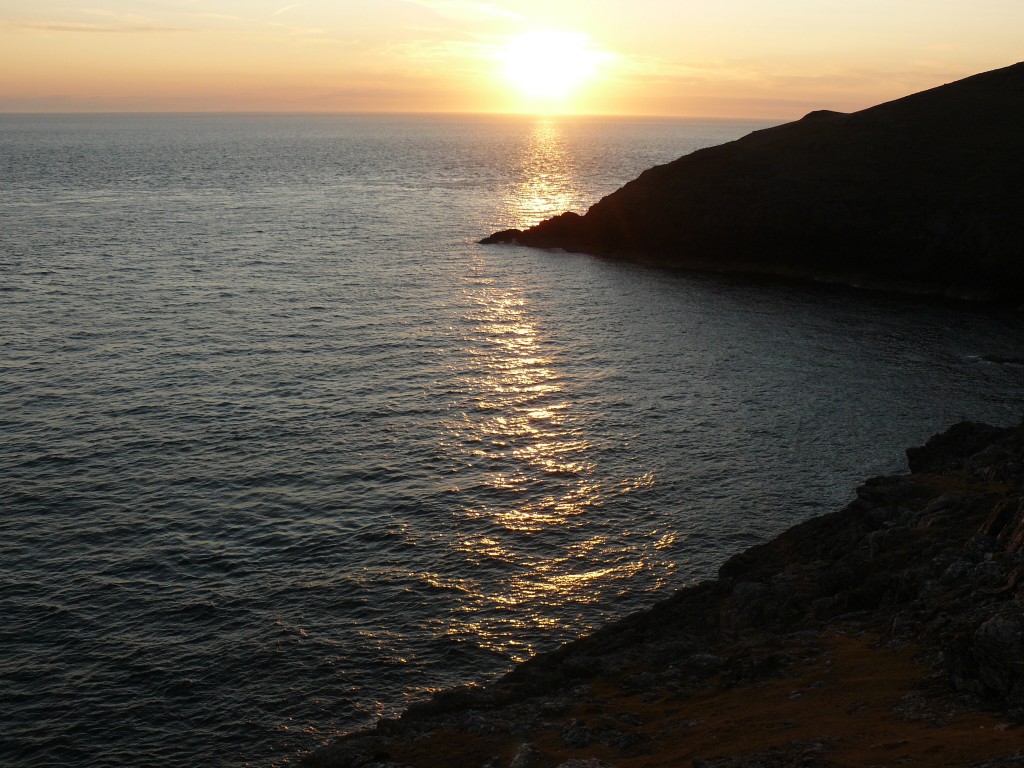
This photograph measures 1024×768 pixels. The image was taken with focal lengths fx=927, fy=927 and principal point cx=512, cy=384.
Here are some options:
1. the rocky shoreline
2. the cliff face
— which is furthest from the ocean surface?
the cliff face

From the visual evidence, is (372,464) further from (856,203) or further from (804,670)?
(856,203)

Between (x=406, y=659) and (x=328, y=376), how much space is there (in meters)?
39.0

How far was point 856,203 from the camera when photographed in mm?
117250

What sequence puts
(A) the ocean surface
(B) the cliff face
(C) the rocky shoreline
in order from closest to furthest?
(C) the rocky shoreline, (A) the ocean surface, (B) the cliff face

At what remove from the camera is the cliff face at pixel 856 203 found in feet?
355

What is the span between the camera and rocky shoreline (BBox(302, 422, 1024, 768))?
87.1 ft

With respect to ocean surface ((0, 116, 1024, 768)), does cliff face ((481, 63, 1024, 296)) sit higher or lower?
higher

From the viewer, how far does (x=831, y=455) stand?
195ft

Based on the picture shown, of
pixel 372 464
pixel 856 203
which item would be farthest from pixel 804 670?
pixel 856 203

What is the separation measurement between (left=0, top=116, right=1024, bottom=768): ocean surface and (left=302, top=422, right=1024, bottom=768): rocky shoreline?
137 inches

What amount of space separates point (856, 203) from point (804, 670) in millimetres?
96814

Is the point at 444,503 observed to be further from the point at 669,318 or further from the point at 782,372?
the point at 669,318

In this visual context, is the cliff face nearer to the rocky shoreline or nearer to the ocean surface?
the ocean surface

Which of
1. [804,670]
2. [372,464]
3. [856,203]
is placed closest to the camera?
[804,670]
